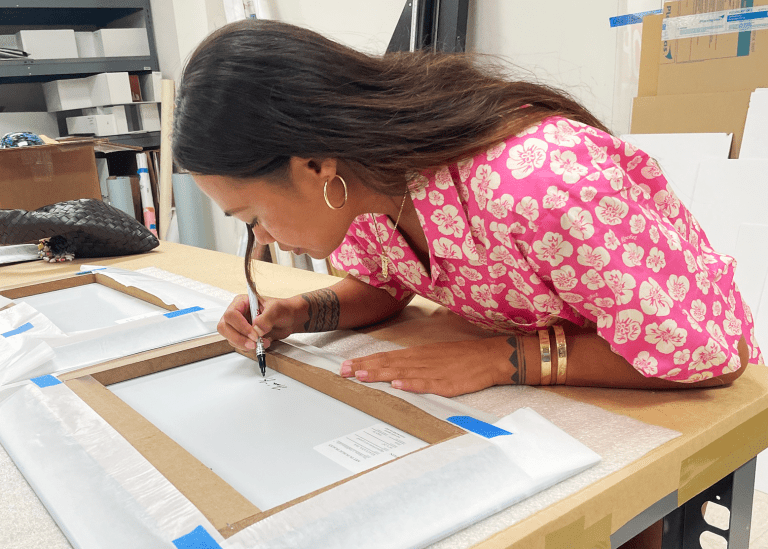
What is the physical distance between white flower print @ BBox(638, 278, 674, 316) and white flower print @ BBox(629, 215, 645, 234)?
5 cm

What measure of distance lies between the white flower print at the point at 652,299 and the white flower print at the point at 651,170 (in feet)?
0.55

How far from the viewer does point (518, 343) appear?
0.71 m

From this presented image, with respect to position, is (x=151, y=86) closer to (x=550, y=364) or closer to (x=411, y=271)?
(x=411, y=271)

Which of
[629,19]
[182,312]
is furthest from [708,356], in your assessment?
[629,19]

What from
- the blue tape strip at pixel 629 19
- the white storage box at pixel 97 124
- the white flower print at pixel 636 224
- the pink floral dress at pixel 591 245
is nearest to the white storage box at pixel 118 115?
the white storage box at pixel 97 124

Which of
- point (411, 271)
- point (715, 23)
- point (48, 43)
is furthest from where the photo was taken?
point (48, 43)

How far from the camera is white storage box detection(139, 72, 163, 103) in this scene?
10.6ft

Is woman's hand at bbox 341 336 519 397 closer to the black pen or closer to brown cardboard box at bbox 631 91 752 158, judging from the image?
the black pen

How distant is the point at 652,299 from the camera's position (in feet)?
2.04

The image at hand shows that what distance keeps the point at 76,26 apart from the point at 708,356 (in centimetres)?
367

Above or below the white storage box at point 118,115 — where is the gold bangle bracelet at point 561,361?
below

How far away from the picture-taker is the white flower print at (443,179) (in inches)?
27.9

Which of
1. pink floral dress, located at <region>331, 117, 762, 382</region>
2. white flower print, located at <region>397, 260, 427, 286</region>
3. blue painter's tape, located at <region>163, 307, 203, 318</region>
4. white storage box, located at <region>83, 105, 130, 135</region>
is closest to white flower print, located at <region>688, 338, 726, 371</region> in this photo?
pink floral dress, located at <region>331, 117, 762, 382</region>

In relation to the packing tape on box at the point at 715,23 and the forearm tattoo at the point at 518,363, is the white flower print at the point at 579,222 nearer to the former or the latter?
the forearm tattoo at the point at 518,363
